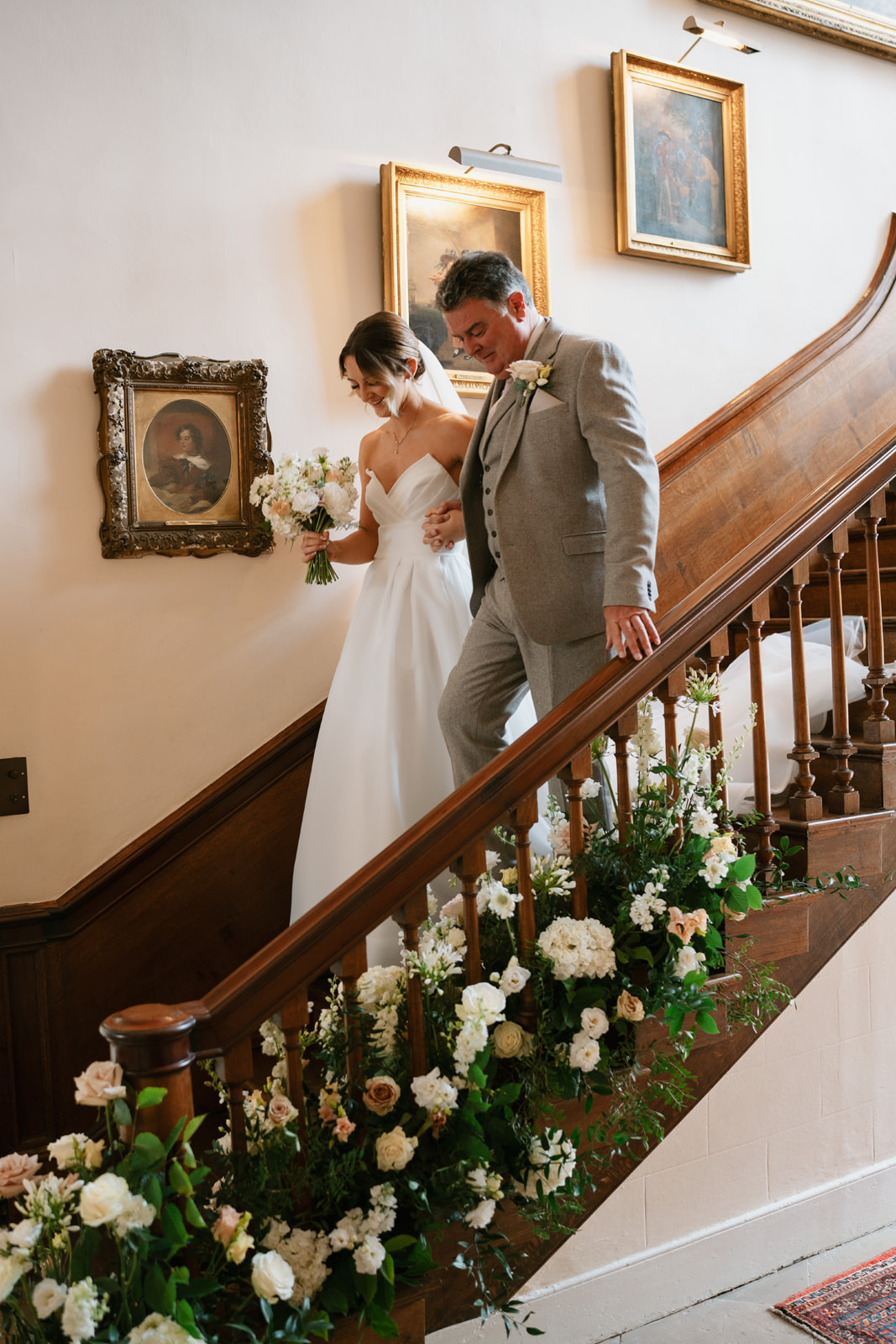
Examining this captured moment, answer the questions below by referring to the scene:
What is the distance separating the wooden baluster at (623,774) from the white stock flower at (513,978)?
360mm

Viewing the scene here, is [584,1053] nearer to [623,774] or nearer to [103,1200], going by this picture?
[623,774]

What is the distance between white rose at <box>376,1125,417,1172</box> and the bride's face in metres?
1.99

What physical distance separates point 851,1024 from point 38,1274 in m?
2.19

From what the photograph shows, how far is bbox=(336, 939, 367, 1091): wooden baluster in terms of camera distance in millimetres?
1891

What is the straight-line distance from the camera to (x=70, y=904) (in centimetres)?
297

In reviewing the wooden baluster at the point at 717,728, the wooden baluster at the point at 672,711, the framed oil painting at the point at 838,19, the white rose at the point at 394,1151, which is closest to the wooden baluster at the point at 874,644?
the wooden baluster at the point at 717,728

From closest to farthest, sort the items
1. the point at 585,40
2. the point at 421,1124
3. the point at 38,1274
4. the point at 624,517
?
the point at 38,1274 → the point at 421,1124 → the point at 624,517 → the point at 585,40

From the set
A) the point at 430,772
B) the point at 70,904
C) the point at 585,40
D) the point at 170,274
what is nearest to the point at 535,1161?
the point at 430,772

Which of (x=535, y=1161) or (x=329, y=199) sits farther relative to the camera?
(x=329, y=199)

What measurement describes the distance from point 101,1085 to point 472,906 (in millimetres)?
714

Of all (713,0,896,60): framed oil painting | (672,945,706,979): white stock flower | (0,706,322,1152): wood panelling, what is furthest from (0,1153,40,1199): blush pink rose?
(713,0,896,60): framed oil painting

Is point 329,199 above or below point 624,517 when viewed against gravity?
above

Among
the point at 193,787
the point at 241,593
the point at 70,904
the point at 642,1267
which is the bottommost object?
the point at 642,1267

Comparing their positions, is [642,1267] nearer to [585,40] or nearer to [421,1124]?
[421,1124]
